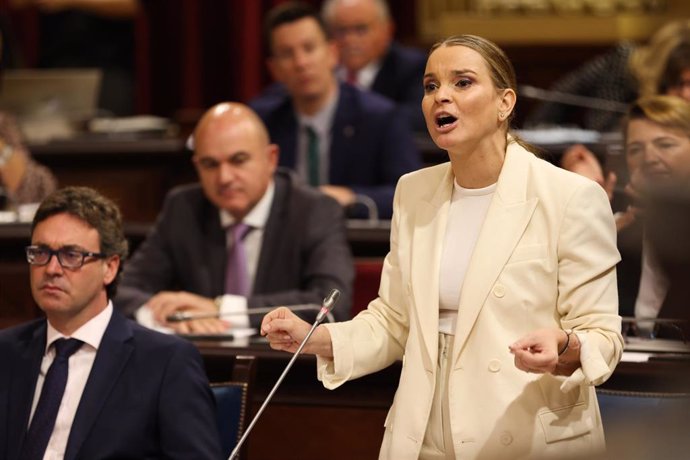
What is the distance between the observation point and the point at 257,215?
13.0 feet

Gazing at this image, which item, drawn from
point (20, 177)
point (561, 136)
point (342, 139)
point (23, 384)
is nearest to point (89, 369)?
point (23, 384)

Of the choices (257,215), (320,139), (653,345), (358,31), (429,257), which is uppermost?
(358,31)

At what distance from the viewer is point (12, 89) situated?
6.20 meters

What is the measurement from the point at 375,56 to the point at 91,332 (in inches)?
137

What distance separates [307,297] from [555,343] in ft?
5.67

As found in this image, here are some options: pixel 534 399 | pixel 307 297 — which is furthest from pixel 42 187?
pixel 534 399

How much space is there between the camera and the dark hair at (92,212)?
2.92m

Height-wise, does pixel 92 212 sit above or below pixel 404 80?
below

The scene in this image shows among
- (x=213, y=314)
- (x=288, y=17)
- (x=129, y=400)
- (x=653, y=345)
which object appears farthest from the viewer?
(x=288, y=17)

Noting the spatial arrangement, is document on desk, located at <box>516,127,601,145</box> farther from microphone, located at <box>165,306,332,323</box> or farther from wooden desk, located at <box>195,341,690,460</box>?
wooden desk, located at <box>195,341,690,460</box>

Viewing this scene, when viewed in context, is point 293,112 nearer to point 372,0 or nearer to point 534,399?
point 372,0

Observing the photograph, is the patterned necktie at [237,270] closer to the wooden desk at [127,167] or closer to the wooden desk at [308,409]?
the wooden desk at [308,409]

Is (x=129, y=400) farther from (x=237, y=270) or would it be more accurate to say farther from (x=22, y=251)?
(x=22, y=251)

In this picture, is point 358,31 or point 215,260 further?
point 358,31
